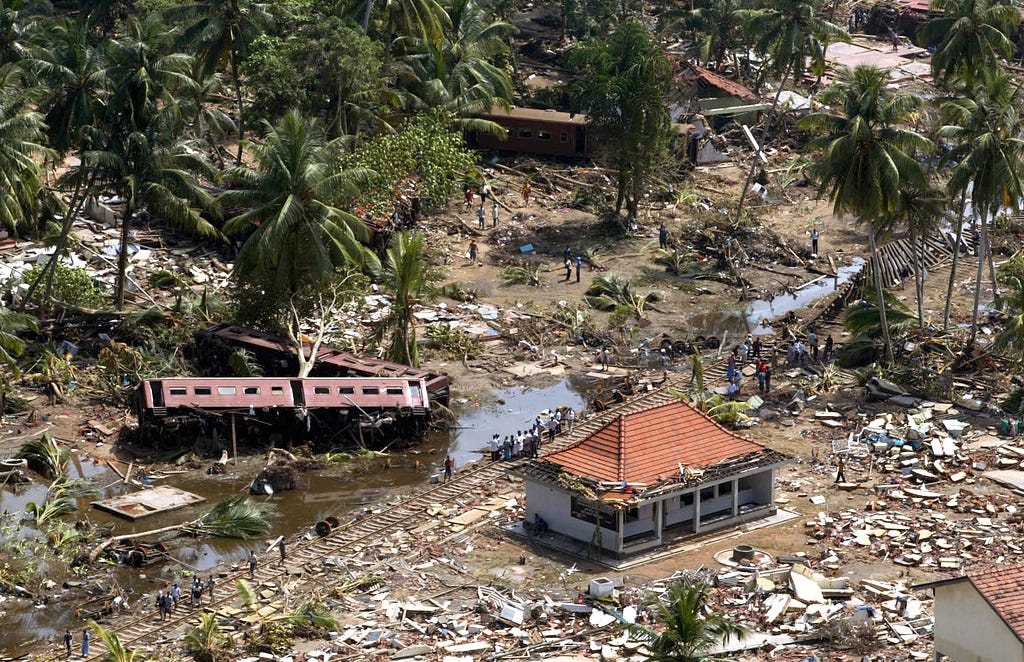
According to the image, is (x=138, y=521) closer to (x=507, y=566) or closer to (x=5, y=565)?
(x=5, y=565)

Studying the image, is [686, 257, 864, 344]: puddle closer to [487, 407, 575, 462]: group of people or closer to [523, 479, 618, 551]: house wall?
[487, 407, 575, 462]: group of people

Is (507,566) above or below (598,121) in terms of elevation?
below

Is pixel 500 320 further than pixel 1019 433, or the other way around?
pixel 500 320

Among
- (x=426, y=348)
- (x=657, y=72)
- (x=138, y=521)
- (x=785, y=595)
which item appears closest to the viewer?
(x=785, y=595)

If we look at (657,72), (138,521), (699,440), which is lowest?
(138,521)

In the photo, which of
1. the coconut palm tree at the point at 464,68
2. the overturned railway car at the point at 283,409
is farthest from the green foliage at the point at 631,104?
the overturned railway car at the point at 283,409

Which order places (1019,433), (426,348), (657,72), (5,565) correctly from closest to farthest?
(5,565) → (1019,433) → (426,348) → (657,72)

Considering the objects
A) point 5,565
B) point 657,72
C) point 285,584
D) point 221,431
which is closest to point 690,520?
point 285,584
